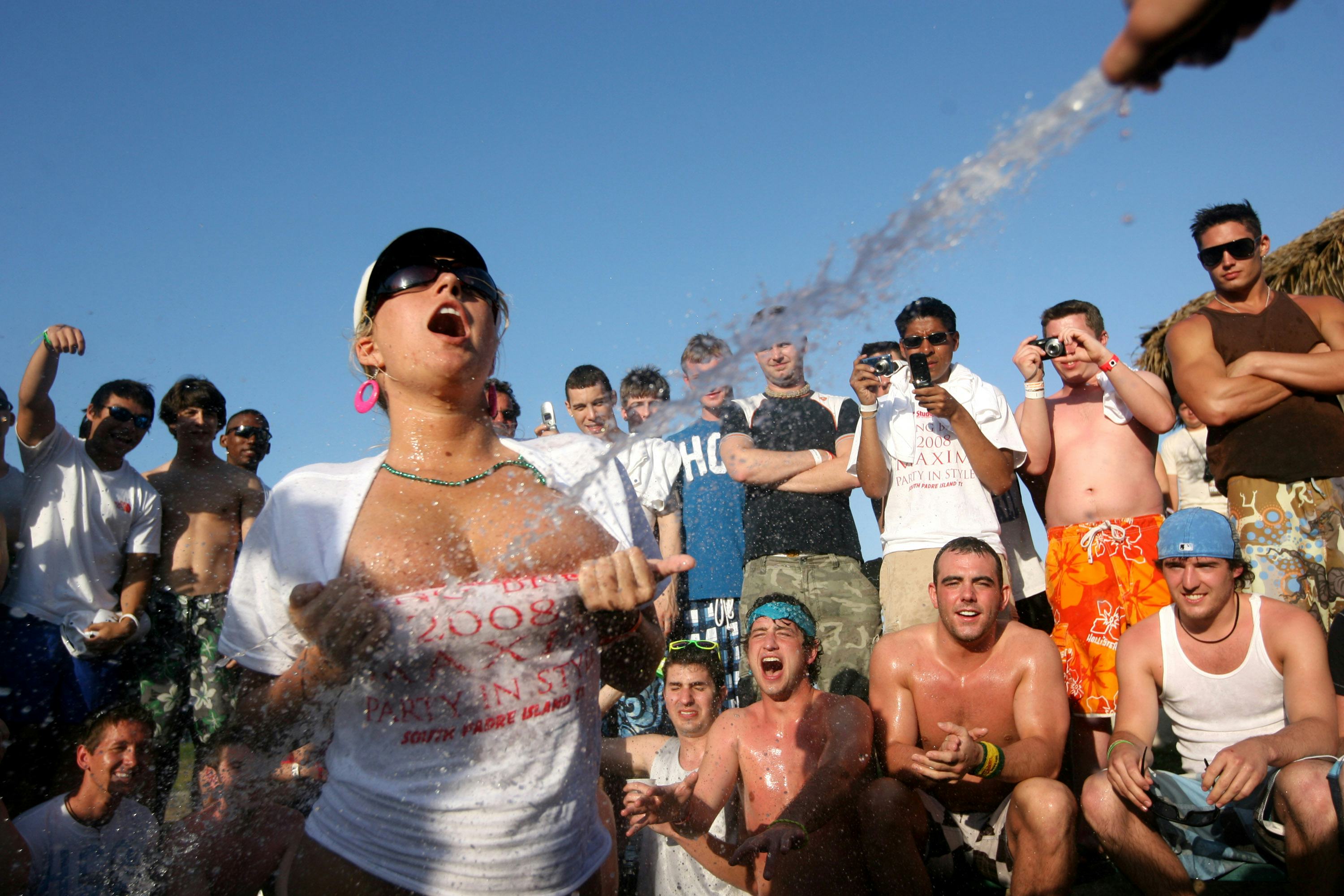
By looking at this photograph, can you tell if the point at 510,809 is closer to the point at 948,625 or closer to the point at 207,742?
the point at 948,625

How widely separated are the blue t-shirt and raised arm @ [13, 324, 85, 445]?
10.9 feet

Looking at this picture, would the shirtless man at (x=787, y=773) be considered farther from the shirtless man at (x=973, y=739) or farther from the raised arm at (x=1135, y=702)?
the raised arm at (x=1135, y=702)

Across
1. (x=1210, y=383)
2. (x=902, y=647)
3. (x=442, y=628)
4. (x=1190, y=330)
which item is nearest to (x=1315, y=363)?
(x=1210, y=383)

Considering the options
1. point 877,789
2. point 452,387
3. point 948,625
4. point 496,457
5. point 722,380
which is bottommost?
point 877,789

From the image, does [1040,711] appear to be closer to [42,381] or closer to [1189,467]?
[1189,467]

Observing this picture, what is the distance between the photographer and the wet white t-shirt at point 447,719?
184cm

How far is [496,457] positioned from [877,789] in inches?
106

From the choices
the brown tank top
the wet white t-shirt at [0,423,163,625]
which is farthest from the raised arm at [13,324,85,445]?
the brown tank top

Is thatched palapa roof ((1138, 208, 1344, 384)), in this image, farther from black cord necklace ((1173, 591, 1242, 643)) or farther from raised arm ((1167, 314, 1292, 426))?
black cord necklace ((1173, 591, 1242, 643))

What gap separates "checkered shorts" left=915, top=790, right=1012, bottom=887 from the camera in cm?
416

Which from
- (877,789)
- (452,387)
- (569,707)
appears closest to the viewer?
(569,707)

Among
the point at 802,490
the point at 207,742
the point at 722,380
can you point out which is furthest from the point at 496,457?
the point at 207,742

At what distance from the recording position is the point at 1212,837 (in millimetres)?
3844

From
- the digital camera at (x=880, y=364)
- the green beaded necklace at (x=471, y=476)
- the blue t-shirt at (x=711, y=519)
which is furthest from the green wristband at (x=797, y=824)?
the green beaded necklace at (x=471, y=476)
